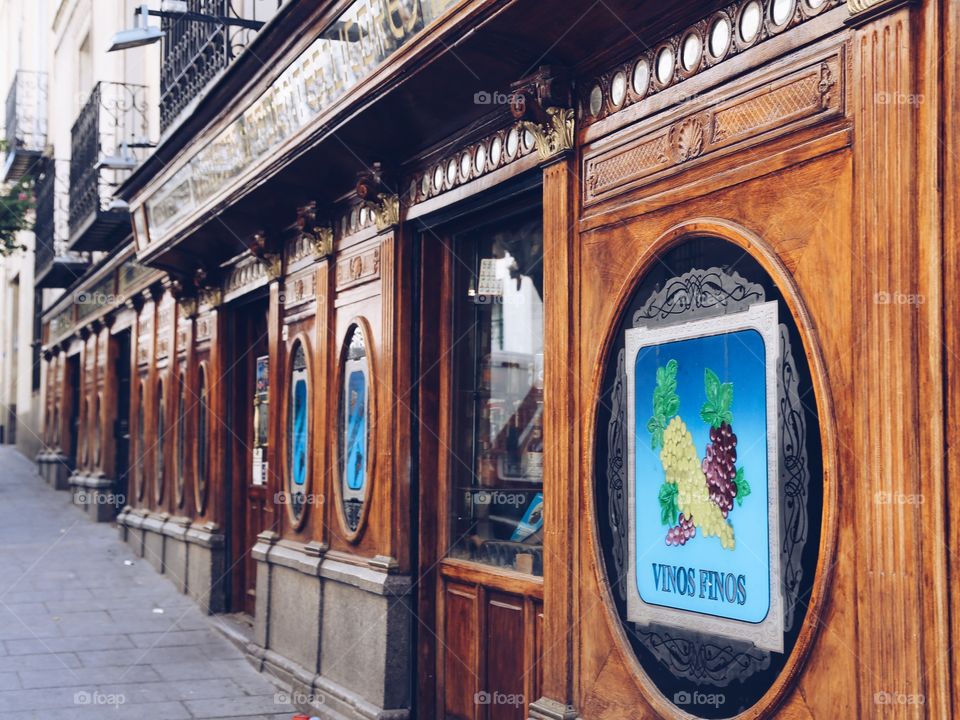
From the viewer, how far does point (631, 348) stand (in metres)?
4.82

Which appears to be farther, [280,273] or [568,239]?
[280,273]

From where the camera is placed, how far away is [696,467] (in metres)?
4.40

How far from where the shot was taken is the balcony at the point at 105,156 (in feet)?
51.6

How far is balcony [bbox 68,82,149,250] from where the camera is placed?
51.6ft

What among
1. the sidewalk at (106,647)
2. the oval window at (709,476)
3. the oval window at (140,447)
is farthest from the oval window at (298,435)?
the oval window at (140,447)

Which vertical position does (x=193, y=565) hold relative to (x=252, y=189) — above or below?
below

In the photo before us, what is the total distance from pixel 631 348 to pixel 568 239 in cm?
67

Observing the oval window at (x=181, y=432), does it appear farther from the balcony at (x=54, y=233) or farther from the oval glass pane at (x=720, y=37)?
the oval glass pane at (x=720, y=37)

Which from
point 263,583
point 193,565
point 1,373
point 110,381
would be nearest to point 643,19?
point 263,583

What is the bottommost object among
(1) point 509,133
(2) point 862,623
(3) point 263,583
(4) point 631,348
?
(3) point 263,583

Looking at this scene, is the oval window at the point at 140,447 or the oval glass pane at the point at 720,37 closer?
the oval glass pane at the point at 720,37

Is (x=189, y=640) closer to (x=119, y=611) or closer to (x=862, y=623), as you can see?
(x=119, y=611)

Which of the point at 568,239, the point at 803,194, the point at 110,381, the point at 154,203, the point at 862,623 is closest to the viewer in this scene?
the point at 862,623

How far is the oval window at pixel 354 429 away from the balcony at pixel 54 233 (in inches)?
575
